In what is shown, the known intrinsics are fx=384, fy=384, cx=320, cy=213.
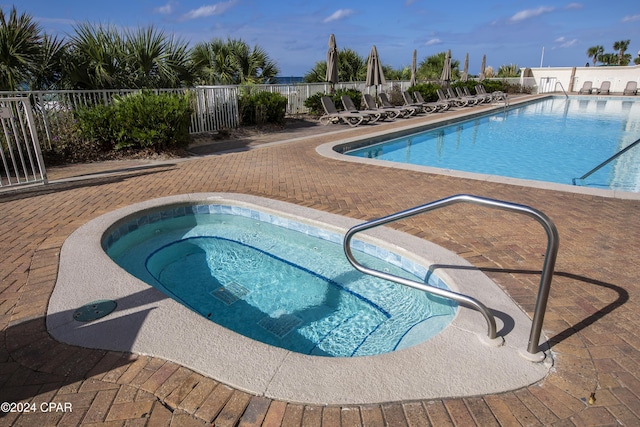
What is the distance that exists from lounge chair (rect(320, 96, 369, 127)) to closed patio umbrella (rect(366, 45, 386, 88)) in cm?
331

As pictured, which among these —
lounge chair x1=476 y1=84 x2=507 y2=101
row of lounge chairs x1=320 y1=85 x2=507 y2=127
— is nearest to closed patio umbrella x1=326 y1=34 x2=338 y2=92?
row of lounge chairs x1=320 y1=85 x2=507 y2=127

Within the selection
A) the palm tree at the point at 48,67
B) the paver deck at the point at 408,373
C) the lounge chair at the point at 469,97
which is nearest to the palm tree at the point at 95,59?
the palm tree at the point at 48,67

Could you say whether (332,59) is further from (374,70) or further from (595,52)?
(595,52)

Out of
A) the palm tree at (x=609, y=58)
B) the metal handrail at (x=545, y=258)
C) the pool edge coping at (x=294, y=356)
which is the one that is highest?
the palm tree at (x=609, y=58)

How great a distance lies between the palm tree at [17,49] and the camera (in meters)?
8.27

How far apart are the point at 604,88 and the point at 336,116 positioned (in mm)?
30181

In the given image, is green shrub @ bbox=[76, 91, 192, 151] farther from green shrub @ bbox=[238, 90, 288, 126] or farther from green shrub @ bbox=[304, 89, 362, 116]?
green shrub @ bbox=[304, 89, 362, 116]

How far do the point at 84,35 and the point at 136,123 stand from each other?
3.20 meters

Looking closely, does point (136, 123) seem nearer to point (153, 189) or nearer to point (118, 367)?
point (153, 189)

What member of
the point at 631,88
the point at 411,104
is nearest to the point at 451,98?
the point at 411,104

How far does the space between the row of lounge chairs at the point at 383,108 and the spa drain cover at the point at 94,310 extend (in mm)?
12470

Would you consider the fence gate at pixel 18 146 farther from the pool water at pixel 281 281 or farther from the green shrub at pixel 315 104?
the green shrub at pixel 315 104

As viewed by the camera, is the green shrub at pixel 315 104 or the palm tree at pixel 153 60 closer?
the palm tree at pixel 153 60

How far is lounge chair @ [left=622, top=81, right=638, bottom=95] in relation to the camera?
30.6 metres
